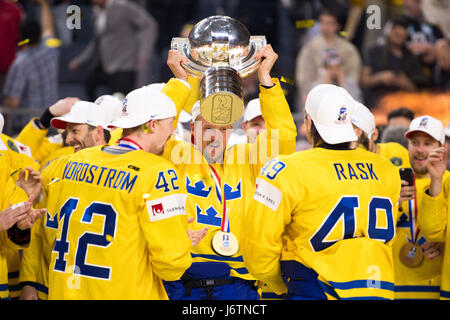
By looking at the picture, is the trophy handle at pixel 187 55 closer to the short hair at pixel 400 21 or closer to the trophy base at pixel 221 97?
the trophy base at pixel 221 97

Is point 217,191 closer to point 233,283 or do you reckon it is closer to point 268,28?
point 233,283

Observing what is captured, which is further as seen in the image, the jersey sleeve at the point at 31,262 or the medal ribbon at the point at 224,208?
the jersey sleeve at the point at 31,262

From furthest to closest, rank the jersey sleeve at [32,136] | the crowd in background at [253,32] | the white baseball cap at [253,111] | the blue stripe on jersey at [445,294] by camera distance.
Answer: the crowd in background at [253,32], the jersey sleeve at [32,136], the white baseball cap at [253,111], the blue stripe on jersey at [445,294]

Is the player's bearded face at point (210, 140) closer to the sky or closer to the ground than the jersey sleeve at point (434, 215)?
closer to the sky

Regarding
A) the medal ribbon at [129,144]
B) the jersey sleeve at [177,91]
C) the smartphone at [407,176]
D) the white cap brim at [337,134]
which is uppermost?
the jersey sleeve at [177,91]

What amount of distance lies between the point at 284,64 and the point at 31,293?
15.2ft

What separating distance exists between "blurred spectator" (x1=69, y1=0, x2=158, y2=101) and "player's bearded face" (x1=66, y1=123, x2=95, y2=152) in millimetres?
3094

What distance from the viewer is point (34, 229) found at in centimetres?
432

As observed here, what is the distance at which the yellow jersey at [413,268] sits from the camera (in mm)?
4918

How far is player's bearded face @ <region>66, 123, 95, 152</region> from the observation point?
4.77m

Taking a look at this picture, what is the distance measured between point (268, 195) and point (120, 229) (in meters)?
0.74

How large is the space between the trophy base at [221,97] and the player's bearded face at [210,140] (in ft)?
2.06

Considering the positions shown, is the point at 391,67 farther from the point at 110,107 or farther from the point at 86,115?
the point at 86,115

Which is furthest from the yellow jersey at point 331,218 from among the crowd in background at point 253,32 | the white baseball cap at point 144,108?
the crowd in background at point 253,32
